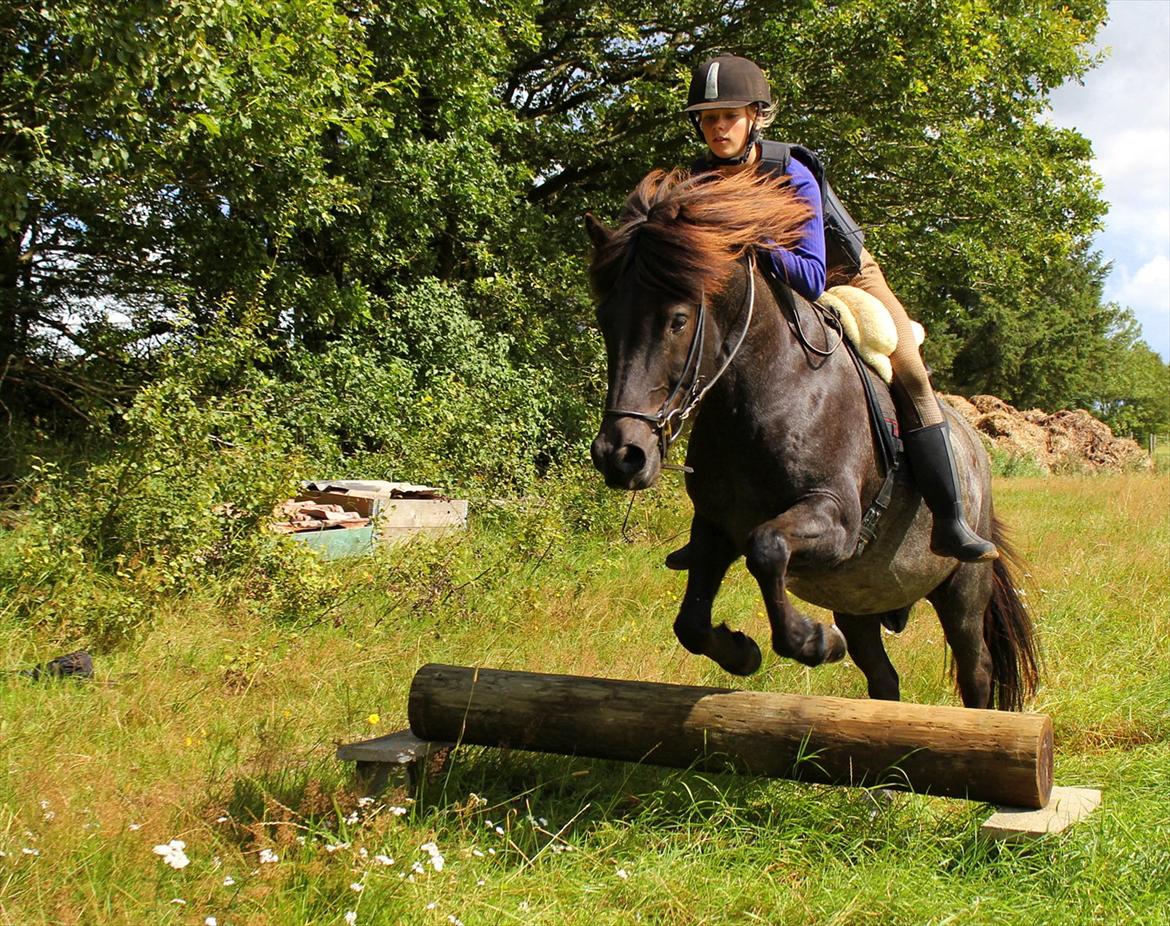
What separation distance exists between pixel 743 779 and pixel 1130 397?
47.8m

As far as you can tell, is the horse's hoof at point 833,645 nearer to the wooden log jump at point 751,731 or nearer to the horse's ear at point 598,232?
the wooden log jump at point 751,731

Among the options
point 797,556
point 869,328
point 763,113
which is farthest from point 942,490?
point 763,113

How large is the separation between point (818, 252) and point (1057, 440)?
25036 millimetres

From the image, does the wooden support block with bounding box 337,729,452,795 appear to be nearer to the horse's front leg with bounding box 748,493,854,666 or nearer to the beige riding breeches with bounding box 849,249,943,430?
the horse's front leg with bounding box 748,493,854,666

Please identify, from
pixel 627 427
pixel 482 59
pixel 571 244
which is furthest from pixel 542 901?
pixel 571 244

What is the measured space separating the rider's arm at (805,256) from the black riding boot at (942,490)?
796 millimetres

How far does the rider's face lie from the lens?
385 cm

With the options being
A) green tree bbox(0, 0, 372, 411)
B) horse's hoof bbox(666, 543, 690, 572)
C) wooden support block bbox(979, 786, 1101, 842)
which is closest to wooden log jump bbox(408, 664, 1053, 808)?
wooden support block bbox(979, 786, 1101, 842)

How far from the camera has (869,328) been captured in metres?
4.16

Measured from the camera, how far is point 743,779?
400cm

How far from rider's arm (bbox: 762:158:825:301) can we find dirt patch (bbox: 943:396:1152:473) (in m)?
20.5

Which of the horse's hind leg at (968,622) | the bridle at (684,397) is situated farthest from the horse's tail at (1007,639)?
the bridle at (684,397)

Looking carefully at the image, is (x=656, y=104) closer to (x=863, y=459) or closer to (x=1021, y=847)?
(x=863, y=459)

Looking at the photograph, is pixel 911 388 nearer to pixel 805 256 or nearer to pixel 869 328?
pixel 869 328
